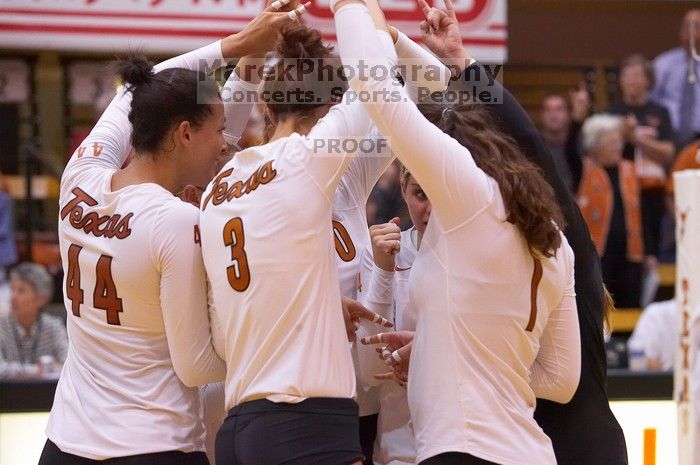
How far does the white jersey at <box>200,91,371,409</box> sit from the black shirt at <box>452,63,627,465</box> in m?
0.44

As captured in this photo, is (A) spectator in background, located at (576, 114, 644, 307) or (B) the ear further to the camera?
(A) spectator in background, located at (576, 114, 644, 307)

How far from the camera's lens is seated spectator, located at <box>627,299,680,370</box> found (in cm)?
667

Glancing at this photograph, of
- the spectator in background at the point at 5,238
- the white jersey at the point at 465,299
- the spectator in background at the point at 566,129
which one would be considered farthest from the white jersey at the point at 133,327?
the spectator in background at the point at 566,129

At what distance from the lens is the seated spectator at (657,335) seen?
667 centimetres

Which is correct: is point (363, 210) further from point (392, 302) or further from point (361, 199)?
point (392, 302)

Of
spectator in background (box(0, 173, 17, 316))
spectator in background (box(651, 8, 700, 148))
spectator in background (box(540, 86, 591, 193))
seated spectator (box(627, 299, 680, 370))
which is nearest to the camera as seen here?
seated spectator (box(627, 299, 680, 370))

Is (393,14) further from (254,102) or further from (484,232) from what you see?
(484,232)

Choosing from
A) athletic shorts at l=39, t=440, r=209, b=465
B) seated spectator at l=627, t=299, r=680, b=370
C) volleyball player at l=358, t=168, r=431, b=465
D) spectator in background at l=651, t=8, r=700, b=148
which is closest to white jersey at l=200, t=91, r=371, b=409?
athletic shorts at l=39, t=440, r=209, b=465

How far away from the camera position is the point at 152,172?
8.88ft

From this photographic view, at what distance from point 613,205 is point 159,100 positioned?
5.86 m

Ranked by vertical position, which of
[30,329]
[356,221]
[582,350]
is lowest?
[30,329]

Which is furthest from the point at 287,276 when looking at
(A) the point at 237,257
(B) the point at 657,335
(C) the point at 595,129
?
(C) the point at 595,129

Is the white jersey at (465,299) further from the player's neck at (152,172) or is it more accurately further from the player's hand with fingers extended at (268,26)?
the player's neck at (152,172)

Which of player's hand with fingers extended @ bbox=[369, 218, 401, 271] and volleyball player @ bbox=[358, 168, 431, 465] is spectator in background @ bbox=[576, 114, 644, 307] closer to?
volleyball player @ bbox=[358, 168, 431, 465]
